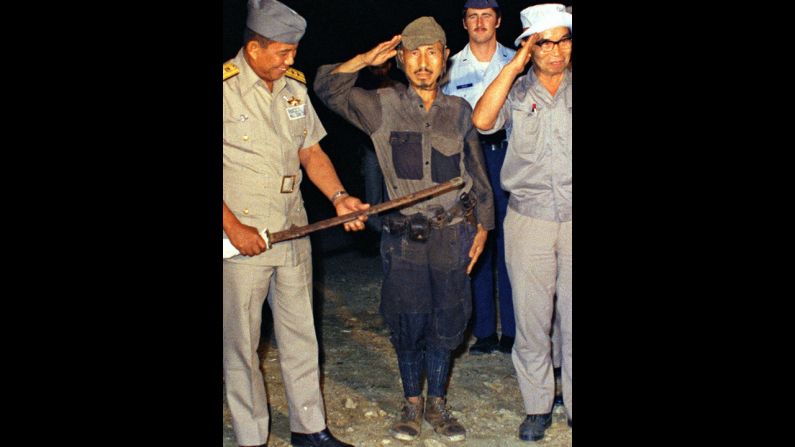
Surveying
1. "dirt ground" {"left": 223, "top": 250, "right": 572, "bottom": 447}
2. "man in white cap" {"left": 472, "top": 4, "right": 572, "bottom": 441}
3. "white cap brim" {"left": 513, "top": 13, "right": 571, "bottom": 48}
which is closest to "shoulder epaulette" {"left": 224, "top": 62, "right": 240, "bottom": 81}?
"man in white cap" {"left": 472, "top": 4, "right": 572, "bottom": 441}

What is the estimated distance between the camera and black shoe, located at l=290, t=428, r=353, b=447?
4.21m

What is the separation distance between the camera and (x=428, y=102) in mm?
4289

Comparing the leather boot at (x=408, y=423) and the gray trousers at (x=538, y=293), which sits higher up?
the gray trousers at (x=538, y=293)

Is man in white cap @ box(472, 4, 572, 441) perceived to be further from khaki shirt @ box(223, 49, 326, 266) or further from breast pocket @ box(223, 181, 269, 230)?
breast pocket @ box(223, 181, 269, 230)

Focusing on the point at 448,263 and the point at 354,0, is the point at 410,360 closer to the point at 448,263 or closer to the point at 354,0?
the point at 448,263

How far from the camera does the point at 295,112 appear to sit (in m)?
3.97

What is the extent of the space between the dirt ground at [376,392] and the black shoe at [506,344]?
0.06 metres

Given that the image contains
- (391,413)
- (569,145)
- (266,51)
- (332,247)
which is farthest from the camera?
(332,247)

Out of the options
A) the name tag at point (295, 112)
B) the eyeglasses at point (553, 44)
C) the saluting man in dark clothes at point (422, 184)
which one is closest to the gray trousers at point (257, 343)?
the saluting man in dark clothes at point (422, 184)

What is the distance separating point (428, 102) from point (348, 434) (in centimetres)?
186

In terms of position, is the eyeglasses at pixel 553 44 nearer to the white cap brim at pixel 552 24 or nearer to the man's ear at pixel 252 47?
the white cap brim at pixel 552 24

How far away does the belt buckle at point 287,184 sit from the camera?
3.93 metres

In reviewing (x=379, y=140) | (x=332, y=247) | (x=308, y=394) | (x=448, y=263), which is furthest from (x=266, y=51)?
(x=332, y=247)

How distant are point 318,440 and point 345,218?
1.17 metres
